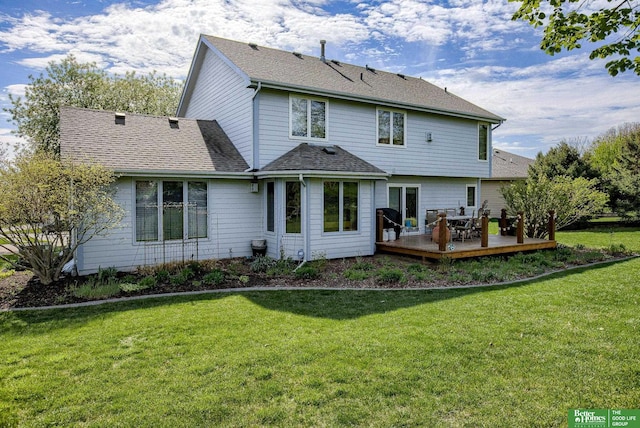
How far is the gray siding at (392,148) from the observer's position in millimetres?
11129

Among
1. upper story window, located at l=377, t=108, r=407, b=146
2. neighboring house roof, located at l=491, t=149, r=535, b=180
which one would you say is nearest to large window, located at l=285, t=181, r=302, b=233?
upper story window, located at l=377, t=108, r=407, b=146

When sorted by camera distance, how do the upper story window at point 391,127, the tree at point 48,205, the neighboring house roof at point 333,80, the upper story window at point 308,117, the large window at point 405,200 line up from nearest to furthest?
the tree at point 48,205 → the neighboring house roof at point 333,80 → the upper story window at point 308,117 → the upper story window at point 391,127 → the large window at point 405,200

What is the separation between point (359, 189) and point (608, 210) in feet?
58.2

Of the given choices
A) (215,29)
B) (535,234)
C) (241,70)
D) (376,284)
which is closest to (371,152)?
(241,70)

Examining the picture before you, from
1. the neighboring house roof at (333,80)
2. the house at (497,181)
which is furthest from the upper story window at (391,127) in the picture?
the house at (497,181)

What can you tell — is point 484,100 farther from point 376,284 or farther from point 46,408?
point 46,408

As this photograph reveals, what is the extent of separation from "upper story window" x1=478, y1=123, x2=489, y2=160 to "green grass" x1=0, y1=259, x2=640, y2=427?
10.2 metres

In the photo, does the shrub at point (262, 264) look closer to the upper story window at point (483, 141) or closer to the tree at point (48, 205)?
the tree at point (48, 205)

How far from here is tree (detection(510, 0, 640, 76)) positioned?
16.9 feet

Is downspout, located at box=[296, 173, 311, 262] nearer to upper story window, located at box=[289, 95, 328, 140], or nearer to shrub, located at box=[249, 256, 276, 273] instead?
shrub, located at box=[249, 256, 276, 273]

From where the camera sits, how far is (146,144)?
10.7 metres

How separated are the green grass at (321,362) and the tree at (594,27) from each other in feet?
12.8

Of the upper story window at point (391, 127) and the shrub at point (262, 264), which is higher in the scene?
the upper story window at point (391, 127)

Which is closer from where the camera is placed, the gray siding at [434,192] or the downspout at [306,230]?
the downspout at [306,230]
